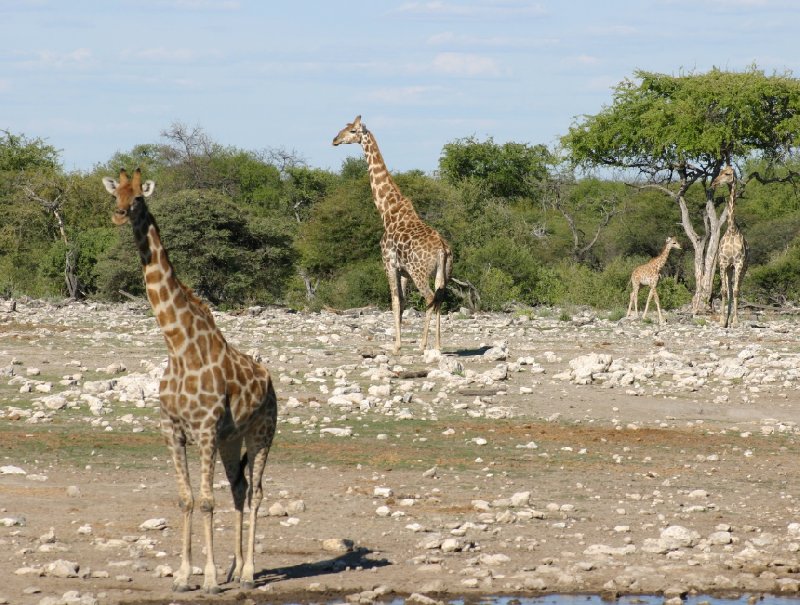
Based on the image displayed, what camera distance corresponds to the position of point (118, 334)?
25.0 m

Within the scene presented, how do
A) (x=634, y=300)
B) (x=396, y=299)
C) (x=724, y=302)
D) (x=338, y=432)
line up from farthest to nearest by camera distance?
(x=634, y=300) → (x=724, y=302) → (x=396, y=299) → (x=338, y=432)

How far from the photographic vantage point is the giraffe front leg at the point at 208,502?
808 cm

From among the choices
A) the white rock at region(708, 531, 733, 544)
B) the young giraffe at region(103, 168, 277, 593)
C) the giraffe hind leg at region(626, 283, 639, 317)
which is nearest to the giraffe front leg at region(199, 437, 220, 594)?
the young giraffe at region(103, 168, 277, 593)

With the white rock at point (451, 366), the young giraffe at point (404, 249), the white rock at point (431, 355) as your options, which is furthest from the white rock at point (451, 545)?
the young giraffe at point (404, 249)

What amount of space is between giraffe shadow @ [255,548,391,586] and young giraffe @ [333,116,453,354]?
10.9m

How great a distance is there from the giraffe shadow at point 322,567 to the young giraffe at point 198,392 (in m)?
0.21

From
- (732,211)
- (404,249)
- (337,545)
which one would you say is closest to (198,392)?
(337,545)

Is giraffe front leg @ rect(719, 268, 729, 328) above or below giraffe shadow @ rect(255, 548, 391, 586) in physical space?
above

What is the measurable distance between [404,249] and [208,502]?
1265 cm

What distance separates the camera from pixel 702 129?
3797 cm

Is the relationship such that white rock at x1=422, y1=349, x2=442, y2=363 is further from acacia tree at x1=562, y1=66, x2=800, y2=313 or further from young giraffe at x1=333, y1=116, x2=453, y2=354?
acacia tree at x1=562, y1=66, x2=800, y2=313

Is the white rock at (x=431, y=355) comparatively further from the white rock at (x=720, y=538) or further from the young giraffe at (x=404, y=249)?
the white rock at (x=720, y=538)

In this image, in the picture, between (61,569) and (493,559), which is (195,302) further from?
(493,559)

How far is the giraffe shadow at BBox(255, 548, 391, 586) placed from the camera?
341 inches
